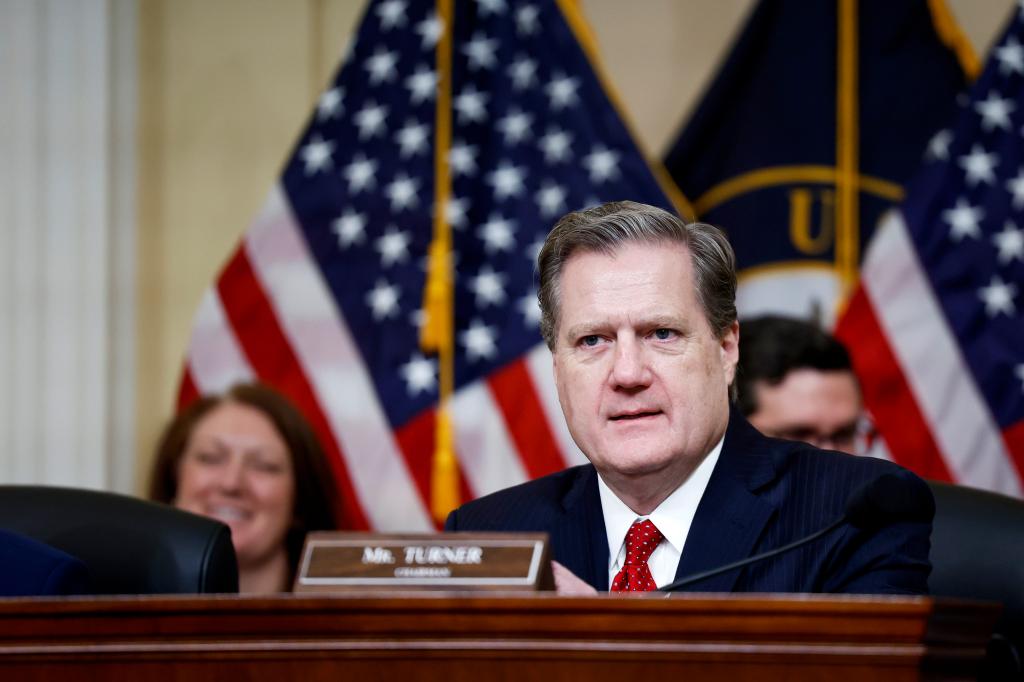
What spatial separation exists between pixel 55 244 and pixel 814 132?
2.51 meters

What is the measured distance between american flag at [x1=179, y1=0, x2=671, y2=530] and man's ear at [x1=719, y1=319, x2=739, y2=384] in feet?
6.54

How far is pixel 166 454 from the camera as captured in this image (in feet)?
14.5

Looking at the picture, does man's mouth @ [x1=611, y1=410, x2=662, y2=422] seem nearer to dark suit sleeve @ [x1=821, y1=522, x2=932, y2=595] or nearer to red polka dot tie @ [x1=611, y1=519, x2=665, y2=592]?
red polka dot tie @ [x1=611, y1=519, x2=665, y2=592]

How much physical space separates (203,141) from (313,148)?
728 mm

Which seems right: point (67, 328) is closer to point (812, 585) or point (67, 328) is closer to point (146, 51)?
point (146, 51)

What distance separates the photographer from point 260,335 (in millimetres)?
4918

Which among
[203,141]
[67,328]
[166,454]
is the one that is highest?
[203,141]

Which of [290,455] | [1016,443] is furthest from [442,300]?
[1016,443]

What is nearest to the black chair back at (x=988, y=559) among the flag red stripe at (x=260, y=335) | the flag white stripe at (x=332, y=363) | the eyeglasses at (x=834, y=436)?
the eyeglasses at (x=834, y=436)

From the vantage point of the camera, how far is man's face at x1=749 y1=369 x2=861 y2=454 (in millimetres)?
4059

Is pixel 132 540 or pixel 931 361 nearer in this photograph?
pixel 132 540

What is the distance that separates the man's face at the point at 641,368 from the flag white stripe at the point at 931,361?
6.73ft

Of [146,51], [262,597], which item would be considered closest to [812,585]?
[262,597]

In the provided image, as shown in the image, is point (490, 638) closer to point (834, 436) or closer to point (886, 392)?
point (834, 436)
